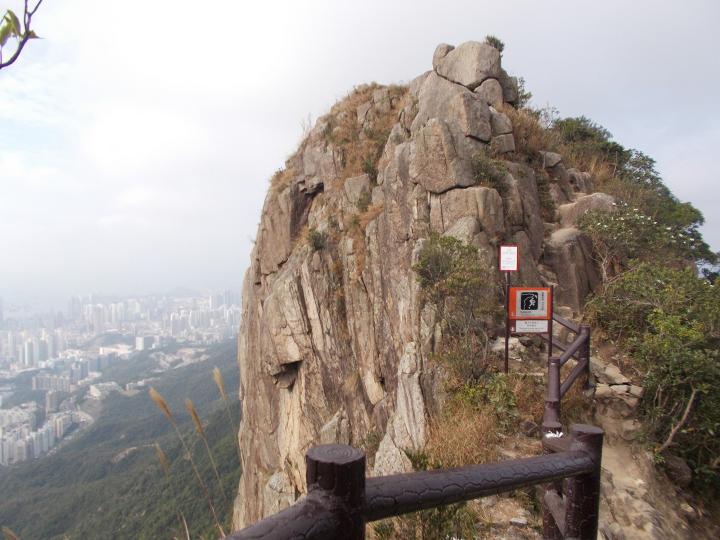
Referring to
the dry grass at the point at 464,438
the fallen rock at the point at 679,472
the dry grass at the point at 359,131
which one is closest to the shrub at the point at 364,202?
the dry grass at the point at 359,131

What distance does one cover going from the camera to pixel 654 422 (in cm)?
523

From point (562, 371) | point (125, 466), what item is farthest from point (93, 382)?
point (562, 371)

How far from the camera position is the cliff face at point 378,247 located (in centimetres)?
851

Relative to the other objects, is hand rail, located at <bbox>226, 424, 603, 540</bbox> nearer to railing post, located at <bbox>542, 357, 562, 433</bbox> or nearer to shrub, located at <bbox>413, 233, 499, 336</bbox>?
railing post, located at <bbox>542, 357, 562, 433</bbox>

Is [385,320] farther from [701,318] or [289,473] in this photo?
[289,473]

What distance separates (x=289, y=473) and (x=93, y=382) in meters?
144

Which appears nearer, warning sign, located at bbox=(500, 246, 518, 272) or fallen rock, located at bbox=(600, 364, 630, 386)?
fallen rock, located at bbox=(600, 364, 630, 386)

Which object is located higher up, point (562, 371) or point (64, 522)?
point (562, 371)

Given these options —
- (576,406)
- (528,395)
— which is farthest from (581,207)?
(528,395)

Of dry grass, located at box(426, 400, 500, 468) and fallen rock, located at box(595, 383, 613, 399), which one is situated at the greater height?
fallen rock, located at box(595, 383, 613, 399)

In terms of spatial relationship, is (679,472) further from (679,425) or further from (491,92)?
(491,92)

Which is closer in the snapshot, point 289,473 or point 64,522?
point 289,473

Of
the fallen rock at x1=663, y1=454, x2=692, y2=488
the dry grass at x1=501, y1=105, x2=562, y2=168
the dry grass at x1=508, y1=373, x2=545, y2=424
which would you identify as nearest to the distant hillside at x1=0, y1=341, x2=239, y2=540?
the dry grass at x1=508, y1=373, x2=545, y2=424

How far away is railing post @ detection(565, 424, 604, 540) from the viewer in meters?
1.72
